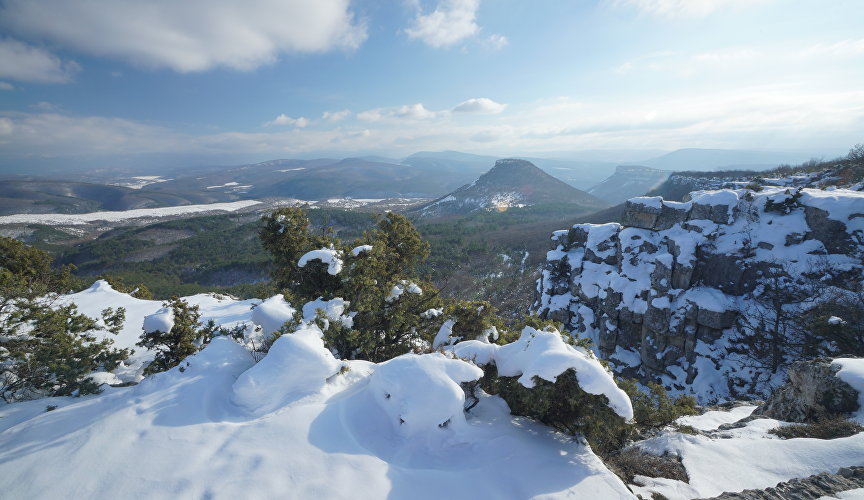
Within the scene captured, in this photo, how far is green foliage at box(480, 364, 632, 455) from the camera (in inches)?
296

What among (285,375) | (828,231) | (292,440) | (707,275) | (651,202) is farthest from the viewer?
(651,202)

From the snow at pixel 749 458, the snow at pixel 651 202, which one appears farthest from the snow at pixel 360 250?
the snow at pixel 651 202

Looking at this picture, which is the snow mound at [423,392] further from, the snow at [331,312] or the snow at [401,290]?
the snow at [401,290]

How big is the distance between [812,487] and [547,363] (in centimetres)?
536

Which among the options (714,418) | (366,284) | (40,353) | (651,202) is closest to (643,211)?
(651,202)

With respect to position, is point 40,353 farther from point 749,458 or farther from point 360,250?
point 749,458

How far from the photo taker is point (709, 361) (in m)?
24.6

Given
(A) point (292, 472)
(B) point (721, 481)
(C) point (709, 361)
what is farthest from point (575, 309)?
(A) point (292, 472)

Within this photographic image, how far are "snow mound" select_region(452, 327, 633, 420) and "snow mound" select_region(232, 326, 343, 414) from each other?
377 cm

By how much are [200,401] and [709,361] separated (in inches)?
1235

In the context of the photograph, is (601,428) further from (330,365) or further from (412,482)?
(330,365)

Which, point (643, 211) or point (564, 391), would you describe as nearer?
point (564, 391)

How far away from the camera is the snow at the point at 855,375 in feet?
31.1

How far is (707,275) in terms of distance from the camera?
86.7 feet
